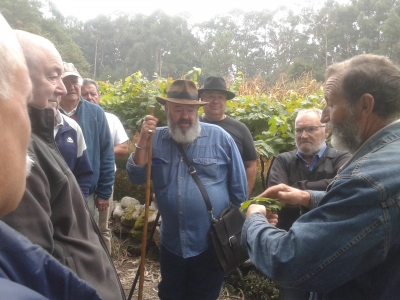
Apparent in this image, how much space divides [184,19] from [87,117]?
41.5m

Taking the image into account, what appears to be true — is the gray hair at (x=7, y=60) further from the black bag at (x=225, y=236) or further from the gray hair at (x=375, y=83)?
the black bag at (x=225, y=236)

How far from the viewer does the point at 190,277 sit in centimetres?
320

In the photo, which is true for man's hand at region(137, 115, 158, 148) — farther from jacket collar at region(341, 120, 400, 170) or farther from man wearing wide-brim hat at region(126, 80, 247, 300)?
jacket collar at region(341, 120, 400, 170)

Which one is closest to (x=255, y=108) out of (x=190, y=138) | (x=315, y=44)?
(x=190, y=138)

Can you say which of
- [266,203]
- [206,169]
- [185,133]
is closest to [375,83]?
[266,203]

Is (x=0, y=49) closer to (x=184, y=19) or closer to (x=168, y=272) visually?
(x=168, y=272)

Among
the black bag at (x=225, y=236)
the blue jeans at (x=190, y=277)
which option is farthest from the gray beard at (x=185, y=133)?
the blue jeans at (x=190, y=277)

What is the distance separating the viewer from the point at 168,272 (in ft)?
10.5

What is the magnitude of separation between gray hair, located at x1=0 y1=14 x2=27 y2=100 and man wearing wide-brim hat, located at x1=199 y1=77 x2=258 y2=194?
10.7ft

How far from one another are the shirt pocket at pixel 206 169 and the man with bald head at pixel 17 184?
7.30 ft

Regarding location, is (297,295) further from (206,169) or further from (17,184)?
(17,184)

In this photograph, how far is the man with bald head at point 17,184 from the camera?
74cm

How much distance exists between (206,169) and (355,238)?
1878 millimetres

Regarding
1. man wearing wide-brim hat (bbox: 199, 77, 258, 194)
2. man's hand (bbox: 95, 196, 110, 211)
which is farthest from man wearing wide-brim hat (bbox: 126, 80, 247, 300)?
man wearing wide-brim hat (bbox: 199, 77, 258, 194)
